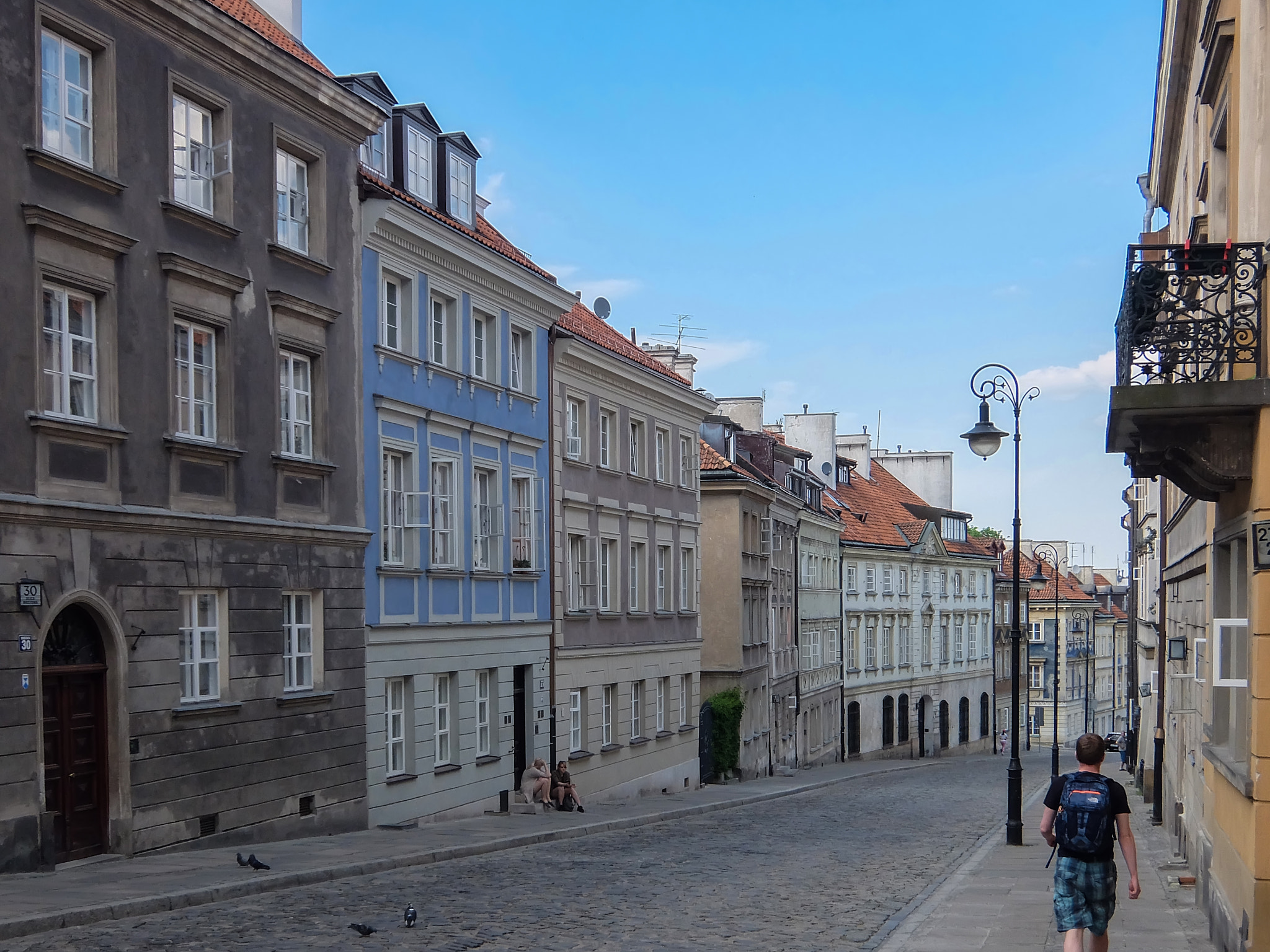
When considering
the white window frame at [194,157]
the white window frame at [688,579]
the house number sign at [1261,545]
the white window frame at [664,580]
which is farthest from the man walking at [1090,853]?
the white window frame at [688,579]

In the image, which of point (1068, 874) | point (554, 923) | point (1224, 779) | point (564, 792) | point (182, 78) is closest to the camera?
point (1068, 874)

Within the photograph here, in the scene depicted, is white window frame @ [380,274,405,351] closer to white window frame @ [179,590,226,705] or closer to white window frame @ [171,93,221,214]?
white window frame @ [171,93,221,214]

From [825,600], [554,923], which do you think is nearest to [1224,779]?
[554,923]

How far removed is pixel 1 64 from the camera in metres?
15.8

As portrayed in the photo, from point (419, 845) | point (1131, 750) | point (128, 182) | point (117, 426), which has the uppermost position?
point (128, 182)

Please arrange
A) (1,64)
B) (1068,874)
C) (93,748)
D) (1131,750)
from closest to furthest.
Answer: (1068,874), (1,64), (93,748), (1131,750)

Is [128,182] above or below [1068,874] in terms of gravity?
above

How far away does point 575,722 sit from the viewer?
33844 mm

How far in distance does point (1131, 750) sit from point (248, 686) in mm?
34290

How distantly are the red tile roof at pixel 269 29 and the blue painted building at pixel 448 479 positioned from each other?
1.03 metres

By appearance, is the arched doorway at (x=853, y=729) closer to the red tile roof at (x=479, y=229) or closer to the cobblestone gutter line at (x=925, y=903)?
the red tile roof at (x=479, y=229)

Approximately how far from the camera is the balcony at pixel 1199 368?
1067cm

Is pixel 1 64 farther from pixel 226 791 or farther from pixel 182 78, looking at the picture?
pixel 226 791

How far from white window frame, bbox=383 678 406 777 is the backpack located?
15921 millimetres
